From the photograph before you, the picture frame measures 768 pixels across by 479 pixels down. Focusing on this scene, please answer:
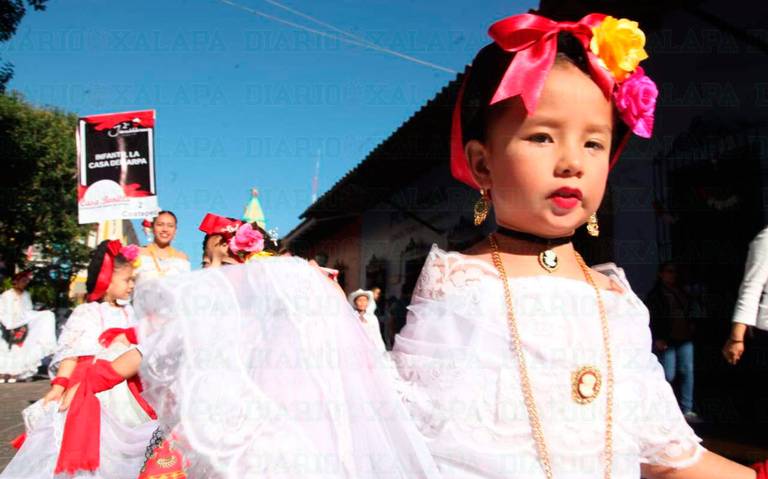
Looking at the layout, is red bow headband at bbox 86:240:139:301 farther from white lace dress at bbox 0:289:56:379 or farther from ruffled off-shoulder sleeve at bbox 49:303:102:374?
white lace dress at bbox 0:289:56:379

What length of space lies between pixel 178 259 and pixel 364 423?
4652mm

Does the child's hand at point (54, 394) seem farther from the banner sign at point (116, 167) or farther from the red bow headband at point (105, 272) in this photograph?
the banner sign at point (116, 167)

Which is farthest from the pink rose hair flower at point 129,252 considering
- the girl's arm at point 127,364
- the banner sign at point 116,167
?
the banner sign at point 116,167

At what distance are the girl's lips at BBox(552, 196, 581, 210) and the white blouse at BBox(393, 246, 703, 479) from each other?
0.62 feet

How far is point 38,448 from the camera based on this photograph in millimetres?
3363

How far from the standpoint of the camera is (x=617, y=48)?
70.6 inches

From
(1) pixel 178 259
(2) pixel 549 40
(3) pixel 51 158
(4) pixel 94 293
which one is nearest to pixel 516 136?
(2) pixel 549 40

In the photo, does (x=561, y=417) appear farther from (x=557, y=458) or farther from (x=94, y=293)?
(x=94, y=293)

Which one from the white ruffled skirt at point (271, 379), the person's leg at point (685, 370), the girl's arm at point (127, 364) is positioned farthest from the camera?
the person's leg at point (685, 370)

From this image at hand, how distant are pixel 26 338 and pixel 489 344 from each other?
11848 millimetres

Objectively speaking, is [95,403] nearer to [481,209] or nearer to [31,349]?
[481,209]

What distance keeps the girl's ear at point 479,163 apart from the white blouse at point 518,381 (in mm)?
235

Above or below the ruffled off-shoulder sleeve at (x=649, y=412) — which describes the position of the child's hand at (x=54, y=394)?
below

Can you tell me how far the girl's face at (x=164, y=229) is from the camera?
5848mm
